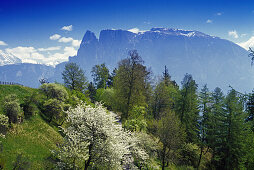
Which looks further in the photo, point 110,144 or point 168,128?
point 168,128

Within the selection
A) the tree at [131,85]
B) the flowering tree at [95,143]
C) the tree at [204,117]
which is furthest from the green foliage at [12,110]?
the tree at [204,117]

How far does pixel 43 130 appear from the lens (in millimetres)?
20094

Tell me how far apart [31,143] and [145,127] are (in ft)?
44.0

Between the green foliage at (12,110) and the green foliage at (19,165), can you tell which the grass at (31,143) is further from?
the green foliage at (12,110)

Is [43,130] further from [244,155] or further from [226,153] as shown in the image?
[244,155]

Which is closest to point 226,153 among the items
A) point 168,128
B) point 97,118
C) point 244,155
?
point 244,155

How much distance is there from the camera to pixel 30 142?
1650 centimetres

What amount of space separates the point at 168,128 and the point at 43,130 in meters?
16.0

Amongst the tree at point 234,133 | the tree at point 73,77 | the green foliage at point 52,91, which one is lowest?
the tree at point 234,133

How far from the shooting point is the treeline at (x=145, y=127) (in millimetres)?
11872

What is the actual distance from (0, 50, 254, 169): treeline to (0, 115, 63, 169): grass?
1243 mm

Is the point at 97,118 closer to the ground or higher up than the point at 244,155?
higher up

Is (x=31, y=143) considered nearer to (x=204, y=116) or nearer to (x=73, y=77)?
(x=204, y=116)

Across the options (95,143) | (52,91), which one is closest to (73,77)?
(52,91)
